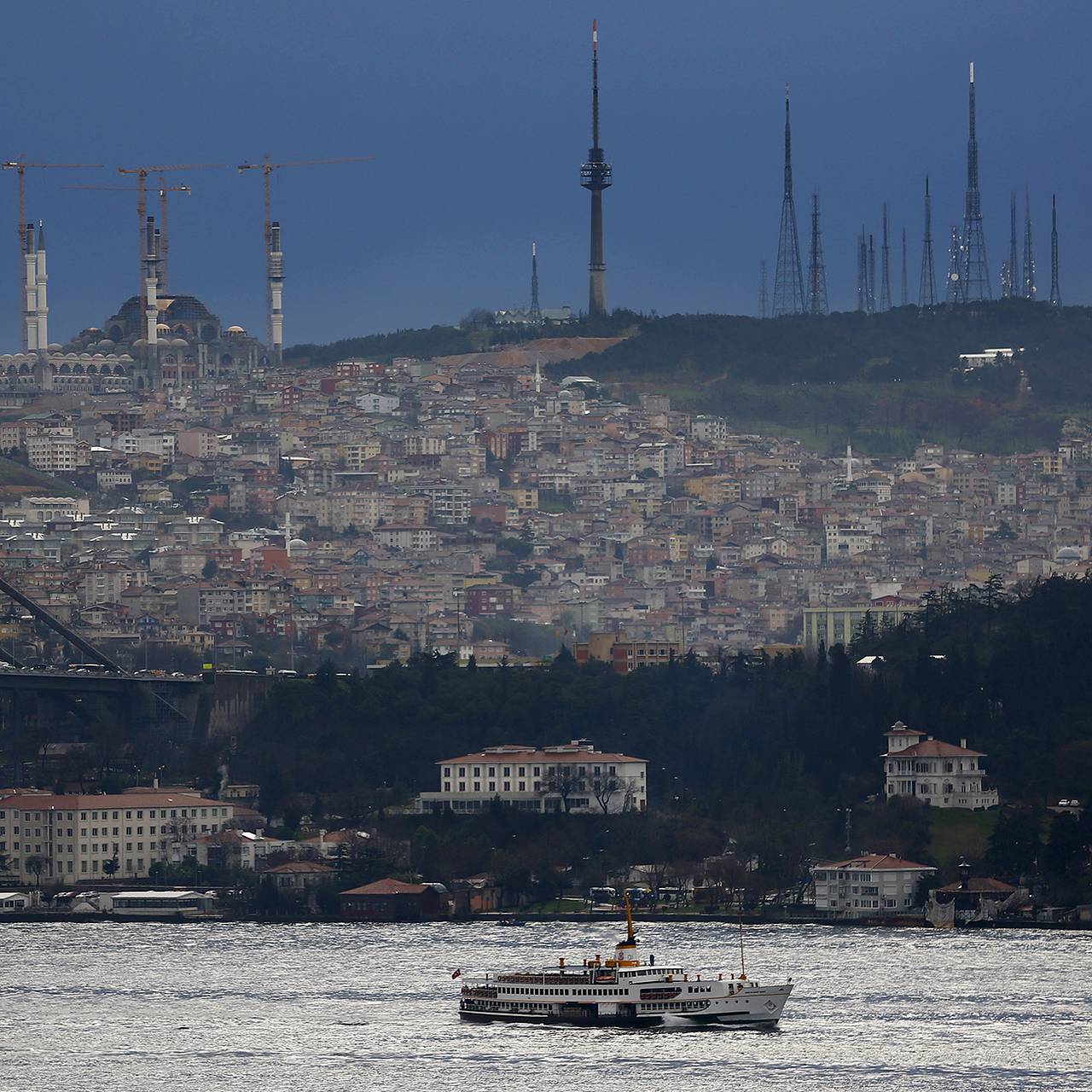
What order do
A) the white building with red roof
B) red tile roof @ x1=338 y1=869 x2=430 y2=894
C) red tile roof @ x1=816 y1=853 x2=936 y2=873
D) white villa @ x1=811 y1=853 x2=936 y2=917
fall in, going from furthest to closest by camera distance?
the white building with red roof
red tile roof @ x1=338 y1=869 x2=430 y2=894
red tile roof @ x1=816 y1=853 x2=936 y2=873
white villa @ x1=811 y1=853 x2=936 y2=917

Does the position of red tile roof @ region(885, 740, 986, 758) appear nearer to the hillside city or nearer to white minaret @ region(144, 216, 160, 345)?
Result: the hillside city

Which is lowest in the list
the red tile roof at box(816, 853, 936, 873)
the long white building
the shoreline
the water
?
the water

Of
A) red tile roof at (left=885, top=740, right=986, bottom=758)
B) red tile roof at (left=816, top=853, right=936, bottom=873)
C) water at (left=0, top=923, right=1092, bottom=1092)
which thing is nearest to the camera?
water at (left=0, top=923, right=1092, bottom=1092)

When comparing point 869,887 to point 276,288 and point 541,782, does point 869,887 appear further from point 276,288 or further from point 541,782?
point 276,288

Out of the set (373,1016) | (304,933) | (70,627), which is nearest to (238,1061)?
(373,1016)

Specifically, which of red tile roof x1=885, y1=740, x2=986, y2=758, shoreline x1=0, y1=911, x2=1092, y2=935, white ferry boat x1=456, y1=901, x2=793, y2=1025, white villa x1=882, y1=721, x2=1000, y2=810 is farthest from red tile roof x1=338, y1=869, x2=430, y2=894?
white ferry boat x1=456, y1=901, x2=793, y2=1025

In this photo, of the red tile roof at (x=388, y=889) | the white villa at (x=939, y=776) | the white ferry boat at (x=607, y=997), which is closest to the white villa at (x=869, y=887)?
the white villa at (x=939, y=776)

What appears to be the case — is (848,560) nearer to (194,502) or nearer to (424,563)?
(424,563)
